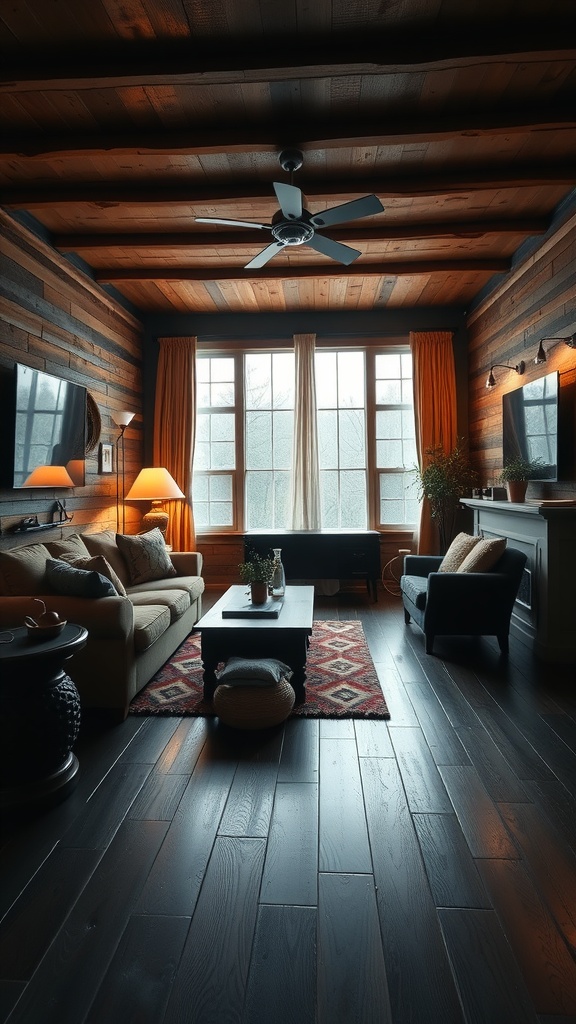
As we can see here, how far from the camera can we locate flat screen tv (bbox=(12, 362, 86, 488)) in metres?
3.52

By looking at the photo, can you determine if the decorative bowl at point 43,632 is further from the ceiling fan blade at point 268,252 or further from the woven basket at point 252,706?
the ceiling fan blade at point 268,252

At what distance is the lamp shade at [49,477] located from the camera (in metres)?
3.69

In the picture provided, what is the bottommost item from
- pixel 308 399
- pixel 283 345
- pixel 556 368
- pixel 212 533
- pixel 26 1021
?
pixel 26 1021

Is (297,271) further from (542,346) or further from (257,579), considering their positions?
(257,579)

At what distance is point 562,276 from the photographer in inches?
152

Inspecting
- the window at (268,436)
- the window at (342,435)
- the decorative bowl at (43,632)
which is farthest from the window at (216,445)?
the decorative bowl at (43,632)

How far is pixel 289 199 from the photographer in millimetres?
2936

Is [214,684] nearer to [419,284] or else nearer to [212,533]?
[212,533]

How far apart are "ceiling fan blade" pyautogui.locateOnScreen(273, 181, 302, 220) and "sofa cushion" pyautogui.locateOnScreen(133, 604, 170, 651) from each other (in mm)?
2485

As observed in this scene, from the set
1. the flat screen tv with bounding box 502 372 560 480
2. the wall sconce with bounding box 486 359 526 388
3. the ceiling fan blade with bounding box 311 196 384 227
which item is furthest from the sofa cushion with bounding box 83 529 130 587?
the wall sconce with bounding box 486 359 526 388

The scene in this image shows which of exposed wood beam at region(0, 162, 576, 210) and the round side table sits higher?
exposed wood beam at region(0, 162, 576, 210)

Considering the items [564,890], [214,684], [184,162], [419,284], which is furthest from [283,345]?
[564,890]

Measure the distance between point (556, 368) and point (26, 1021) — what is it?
435cm

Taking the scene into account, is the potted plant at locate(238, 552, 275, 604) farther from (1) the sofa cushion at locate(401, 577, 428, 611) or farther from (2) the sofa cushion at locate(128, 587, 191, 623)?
(1) the sofa cushion at locate(401, 577, 428, 611)
